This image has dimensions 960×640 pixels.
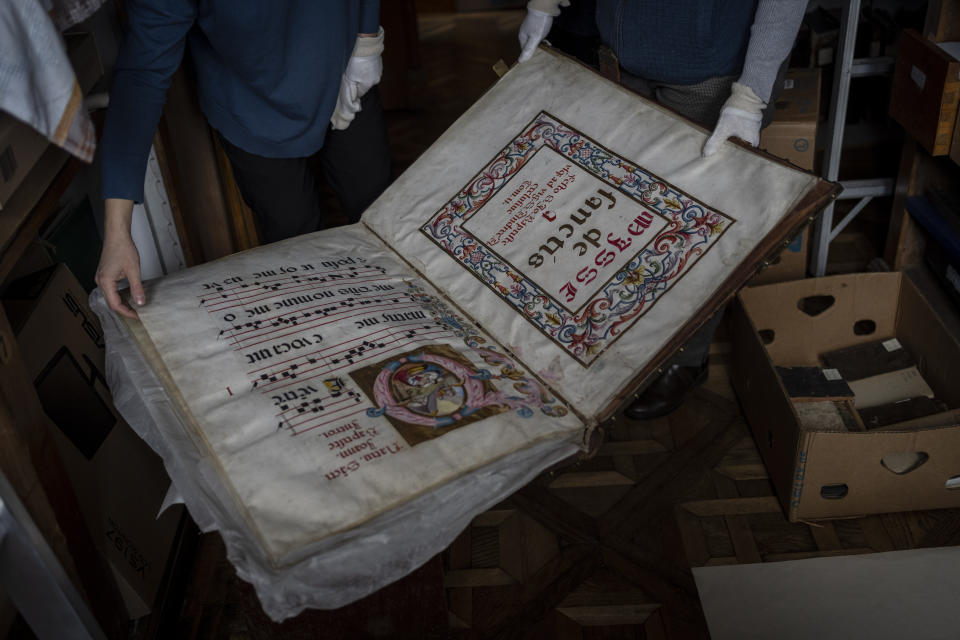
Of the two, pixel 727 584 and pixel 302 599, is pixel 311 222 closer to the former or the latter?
pixel 302 599

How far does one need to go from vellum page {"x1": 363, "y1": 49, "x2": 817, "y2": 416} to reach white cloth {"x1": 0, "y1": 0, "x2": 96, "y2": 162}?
56 centimetres

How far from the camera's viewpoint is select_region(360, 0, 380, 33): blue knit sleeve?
137cm

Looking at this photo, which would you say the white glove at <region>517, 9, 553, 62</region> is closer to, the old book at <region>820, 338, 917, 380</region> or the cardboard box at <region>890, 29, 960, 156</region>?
the cardboard box at <region>890, 29, 960, 156</region>

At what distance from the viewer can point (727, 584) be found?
4.65 ft

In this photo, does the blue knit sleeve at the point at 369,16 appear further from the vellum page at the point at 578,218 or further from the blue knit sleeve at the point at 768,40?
the blue knit sleeve at the point at 768,40

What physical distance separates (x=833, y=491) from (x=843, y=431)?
0.20 metres

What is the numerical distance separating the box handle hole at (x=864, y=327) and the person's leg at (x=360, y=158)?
45.3 inches

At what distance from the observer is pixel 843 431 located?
1404mm

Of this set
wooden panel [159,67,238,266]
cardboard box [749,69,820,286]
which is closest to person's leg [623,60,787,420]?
cardboard box [749,69,820,286]

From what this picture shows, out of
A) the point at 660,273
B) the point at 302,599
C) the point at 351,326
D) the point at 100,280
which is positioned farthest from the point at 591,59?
the point at 302,599

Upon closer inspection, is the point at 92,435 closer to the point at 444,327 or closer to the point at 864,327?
the point at 444,327

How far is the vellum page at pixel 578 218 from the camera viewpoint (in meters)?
1.07

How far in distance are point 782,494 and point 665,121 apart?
2.55 feet

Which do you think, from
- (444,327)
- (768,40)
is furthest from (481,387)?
(768,40)
